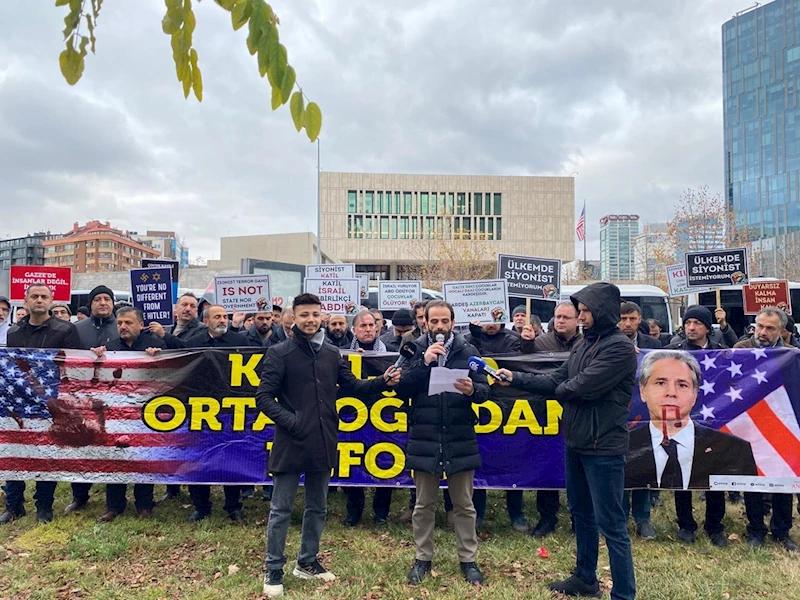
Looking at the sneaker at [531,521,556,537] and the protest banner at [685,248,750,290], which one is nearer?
the sneaker at [531,521,556,537]

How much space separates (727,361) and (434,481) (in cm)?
289

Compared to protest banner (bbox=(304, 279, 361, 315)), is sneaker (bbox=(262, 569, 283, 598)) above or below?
below

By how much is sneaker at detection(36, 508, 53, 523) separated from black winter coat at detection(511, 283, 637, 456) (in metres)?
4.61

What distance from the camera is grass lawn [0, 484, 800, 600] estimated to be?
3.73 metres

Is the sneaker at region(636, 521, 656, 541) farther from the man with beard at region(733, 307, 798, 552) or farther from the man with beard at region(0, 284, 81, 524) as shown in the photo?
the man with beard at region(0, 284, 81, 524)

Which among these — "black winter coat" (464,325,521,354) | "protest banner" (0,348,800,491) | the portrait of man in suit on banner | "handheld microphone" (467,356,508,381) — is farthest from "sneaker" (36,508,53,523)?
the portrait of man in suit on banner

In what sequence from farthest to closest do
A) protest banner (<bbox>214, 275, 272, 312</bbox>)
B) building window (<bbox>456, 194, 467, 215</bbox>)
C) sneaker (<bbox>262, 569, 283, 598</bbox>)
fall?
building window (<bbox>456, 194, 467, 215</bbox>) → protest banner (<bbox>214, 275, 272, 312</bbox>) → sneaker (<bbox>262, 569, 283, 598</bbox>)

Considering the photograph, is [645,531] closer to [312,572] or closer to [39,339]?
[312,572]

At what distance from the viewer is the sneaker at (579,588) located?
369 cm

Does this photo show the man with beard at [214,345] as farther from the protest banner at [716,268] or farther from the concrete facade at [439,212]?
the concrete facade at [439,212]

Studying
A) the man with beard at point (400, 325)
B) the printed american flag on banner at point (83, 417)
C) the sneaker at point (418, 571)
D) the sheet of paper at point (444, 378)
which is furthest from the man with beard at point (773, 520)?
the printed american flag on banner at point (83, 417)

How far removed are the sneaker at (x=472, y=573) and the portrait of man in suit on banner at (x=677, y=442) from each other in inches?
65.7

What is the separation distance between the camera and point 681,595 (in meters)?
3.68

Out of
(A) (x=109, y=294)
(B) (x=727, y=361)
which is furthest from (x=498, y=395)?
(A) (x=109, y=294)
